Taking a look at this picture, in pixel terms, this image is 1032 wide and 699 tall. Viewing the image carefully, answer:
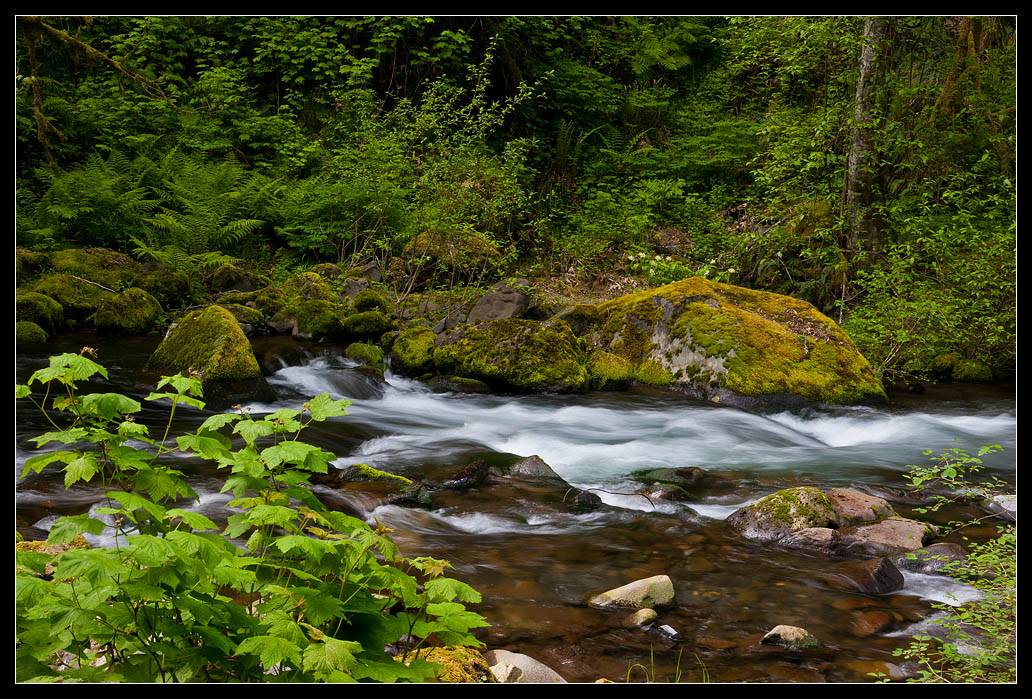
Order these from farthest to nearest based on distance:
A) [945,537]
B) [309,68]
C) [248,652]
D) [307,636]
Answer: [309,68] → [945,537] → [307,636] → [248,652]

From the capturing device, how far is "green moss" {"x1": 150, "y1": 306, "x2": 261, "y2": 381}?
757cm

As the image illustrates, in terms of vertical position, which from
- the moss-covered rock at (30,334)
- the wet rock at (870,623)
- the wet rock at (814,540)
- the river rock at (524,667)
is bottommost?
the moss-covered rock at (30,334)

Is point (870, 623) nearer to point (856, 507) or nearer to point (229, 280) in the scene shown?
point (856, 507)

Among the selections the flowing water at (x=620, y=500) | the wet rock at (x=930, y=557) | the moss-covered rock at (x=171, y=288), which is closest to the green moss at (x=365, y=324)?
the flowing water at (x=620, y=500)

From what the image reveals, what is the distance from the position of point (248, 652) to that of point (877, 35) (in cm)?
1199

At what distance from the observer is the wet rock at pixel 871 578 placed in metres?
4.02

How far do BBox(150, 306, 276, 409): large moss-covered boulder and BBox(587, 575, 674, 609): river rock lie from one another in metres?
4.91

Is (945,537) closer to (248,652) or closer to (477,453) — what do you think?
(477,453)

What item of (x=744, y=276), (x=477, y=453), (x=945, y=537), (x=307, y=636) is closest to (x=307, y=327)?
(x=477, y=453)

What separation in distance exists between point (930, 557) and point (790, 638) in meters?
1.42

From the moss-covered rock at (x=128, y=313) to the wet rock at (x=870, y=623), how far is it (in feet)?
33.2

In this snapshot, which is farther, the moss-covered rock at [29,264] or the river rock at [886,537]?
the moss-covered rock at [29,264]

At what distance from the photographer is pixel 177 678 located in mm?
1918

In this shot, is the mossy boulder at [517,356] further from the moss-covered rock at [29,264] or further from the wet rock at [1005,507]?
the moss-covered rock at [29,264]
